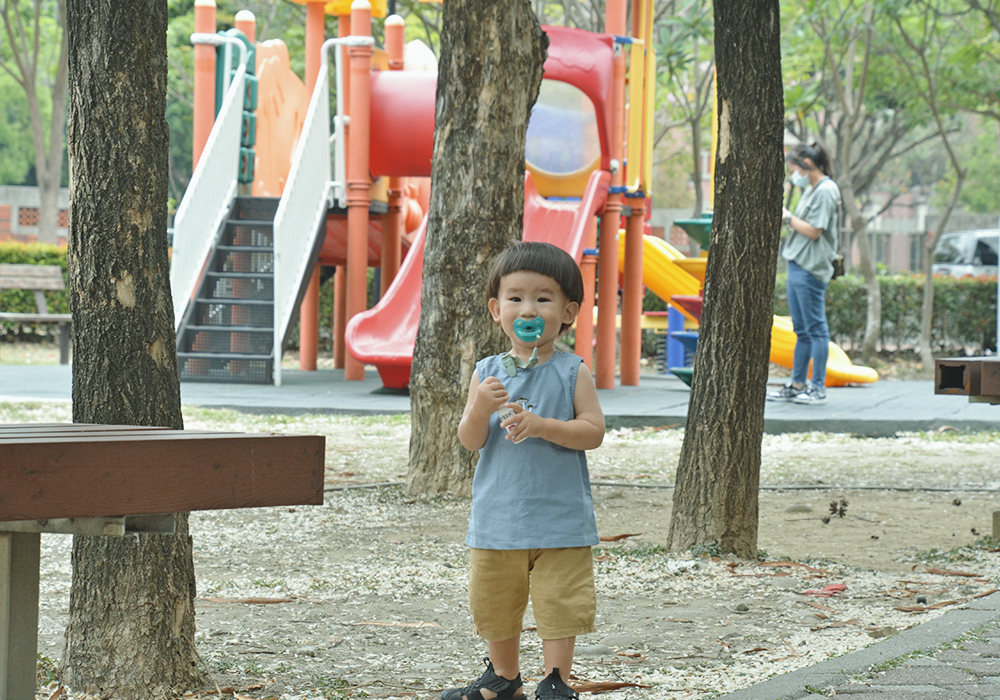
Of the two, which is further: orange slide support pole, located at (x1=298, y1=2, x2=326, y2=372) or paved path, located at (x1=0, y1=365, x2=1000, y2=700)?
orange slide support pole, located at (x1=298, y1=2, x2=326, y2=372)

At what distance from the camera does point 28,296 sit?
17781mm

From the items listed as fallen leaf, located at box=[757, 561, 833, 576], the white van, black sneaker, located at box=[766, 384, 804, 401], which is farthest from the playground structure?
the white van

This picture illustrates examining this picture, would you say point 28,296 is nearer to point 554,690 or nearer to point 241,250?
point 241,250

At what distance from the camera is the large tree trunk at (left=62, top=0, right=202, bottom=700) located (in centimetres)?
279

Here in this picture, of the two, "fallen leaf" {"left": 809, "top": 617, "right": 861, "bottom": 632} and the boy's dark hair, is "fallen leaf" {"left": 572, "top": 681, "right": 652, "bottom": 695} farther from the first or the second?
the boy's dark hair

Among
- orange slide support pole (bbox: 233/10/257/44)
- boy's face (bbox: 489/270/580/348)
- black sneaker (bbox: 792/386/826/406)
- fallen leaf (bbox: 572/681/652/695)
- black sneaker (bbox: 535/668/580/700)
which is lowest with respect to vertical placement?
fallen leaf (bbox: 572/681/652/695)

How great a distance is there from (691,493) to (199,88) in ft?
30.1

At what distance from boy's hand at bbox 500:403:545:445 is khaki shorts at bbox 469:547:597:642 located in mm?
288

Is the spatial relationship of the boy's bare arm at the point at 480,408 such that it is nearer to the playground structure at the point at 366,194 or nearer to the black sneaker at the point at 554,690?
the black sneaker at the point at 554,690

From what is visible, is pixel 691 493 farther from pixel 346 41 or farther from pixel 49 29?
pixel 49 29

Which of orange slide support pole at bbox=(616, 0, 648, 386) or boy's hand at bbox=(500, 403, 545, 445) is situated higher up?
orange slide support pole at bbox=(616, 0, 648, 386)

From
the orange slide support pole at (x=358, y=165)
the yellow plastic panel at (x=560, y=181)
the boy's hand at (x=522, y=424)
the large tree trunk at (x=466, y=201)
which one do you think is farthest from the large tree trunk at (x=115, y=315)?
the yellow plastic panel at (x=560, y=181)

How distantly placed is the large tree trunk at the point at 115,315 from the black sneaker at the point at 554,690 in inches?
34.7

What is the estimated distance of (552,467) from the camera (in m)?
2.65
